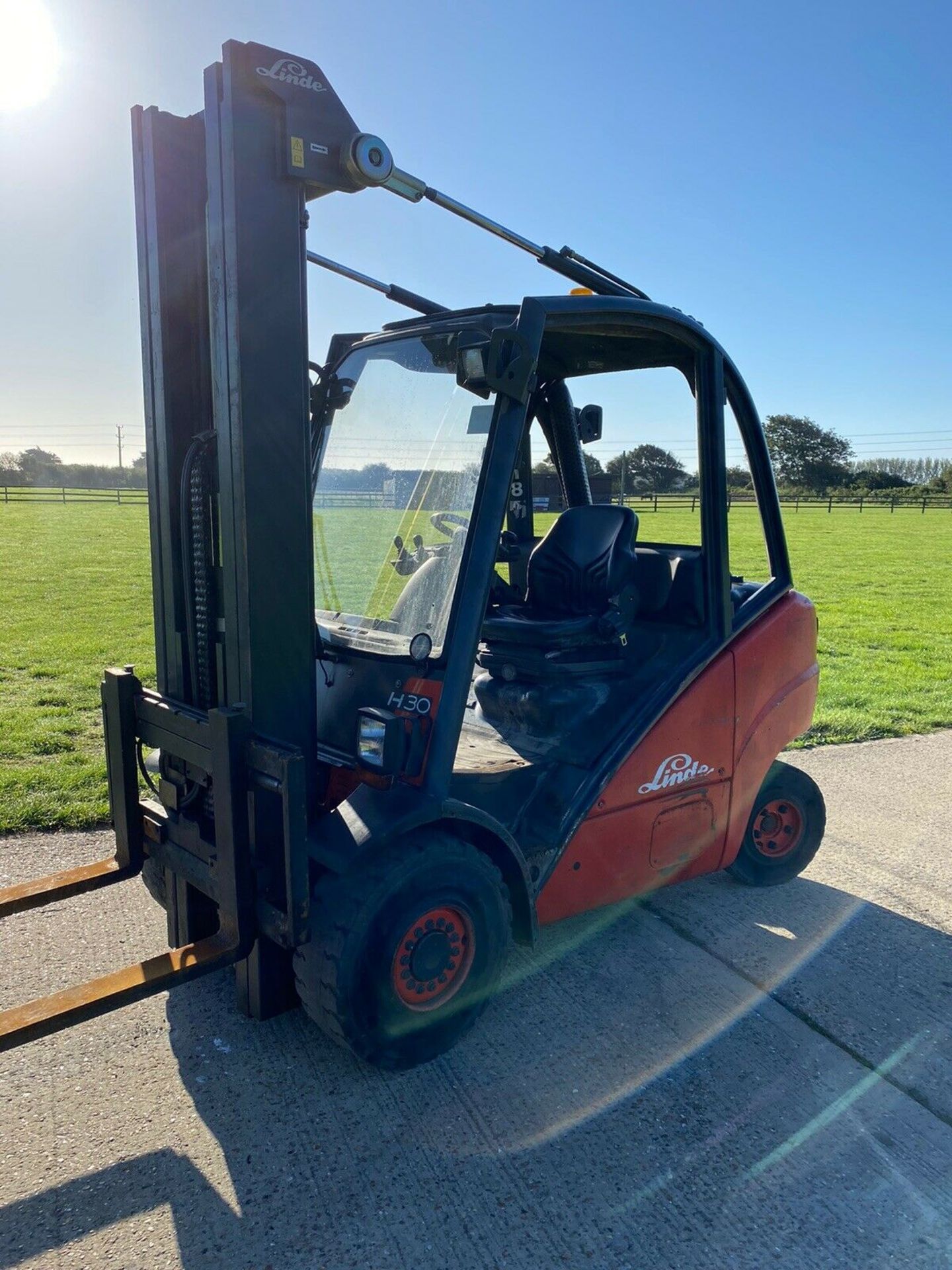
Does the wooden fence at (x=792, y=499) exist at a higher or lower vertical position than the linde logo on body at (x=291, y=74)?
lower

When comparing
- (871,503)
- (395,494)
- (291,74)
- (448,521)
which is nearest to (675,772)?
(448,521)

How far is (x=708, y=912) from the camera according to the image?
4320 mm

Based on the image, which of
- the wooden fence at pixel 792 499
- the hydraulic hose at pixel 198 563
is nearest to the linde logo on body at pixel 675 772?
the hydraulic hose at pixel 198 563

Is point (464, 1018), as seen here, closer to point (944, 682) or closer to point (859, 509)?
point (944, 682)

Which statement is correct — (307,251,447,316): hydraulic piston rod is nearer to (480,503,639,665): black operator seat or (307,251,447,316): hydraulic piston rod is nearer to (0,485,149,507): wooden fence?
(480,503,639,665): black operator seat

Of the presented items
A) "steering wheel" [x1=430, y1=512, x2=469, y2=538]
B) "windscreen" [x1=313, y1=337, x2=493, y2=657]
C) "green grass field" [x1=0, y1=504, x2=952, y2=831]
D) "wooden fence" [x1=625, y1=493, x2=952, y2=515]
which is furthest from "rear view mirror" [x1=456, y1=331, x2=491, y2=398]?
"wooden fence" [x1=625, y1=493, x2=952, y2=515]

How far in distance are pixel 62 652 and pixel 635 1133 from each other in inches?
361

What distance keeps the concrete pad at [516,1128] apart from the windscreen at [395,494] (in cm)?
146

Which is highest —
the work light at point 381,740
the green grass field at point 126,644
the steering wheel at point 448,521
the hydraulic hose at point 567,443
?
the hydraulic hose at point 567,443

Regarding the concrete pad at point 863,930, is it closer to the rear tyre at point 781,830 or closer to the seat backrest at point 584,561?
the rear tyre at point 781,830

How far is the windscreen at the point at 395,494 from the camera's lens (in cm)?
320

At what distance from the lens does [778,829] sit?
4.69 meters

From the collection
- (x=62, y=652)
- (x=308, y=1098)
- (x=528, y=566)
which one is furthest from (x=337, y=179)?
(x=62, y=652)

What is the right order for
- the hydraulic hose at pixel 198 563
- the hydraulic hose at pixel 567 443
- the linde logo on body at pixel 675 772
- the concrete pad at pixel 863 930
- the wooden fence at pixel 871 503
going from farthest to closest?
1. the wooden fence at pixel 871 503
2. the hydraulic hose at pixel 567 443
3. the linde logo on body at pixel 675 772
4. the concrete pad at pixel 863 930
5. the hydraulic hose at pixel 198 563
